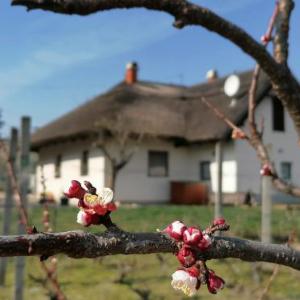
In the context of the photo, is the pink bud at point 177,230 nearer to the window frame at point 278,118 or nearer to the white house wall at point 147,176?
the white house wall at point 147,176

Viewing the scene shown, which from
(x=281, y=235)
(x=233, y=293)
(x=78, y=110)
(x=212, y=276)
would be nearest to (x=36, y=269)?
(x=233, y=293)

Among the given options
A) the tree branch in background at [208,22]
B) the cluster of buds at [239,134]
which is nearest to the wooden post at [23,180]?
the cluster of buds at [239,134]

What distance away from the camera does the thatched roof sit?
24.0 meters

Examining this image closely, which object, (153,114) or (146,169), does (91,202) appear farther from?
(153,114)

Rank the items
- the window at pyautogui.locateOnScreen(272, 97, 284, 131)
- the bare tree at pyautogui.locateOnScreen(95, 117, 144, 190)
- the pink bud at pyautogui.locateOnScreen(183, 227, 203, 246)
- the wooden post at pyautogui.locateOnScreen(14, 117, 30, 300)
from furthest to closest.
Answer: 1. the window at pyautogui.locateOnScreen(272, 97, 284, 131)
2. the bare tree at pyautogui.locateOnScreen(95, 117, 144, 190)
3. the wooden post at pyautogui.locateOnScreen(14, 117, 30, 300)
4. the pink bud at pyautogui.locateOnScreen(183, 227, 203, 246)

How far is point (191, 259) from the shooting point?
847 millimetres

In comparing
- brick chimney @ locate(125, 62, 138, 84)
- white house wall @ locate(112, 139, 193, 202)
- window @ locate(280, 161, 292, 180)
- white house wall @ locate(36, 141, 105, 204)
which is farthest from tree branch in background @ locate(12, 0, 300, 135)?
brick chimney @ locate(125, 62, 138, 84)

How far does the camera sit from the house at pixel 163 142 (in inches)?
932

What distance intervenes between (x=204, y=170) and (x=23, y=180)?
21.2 m

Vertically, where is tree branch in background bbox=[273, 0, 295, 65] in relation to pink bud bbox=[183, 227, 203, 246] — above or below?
above

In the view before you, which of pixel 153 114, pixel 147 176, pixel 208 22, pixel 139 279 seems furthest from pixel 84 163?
pixel 208 22

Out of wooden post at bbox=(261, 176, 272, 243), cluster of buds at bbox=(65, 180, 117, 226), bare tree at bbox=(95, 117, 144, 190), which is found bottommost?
wooden post at bbox=(261, 176, 272, 243)

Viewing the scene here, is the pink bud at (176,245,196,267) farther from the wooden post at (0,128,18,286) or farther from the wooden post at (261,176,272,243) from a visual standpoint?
the wooden post at (0,128,18,286)

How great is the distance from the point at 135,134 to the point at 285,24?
72.6 ft
